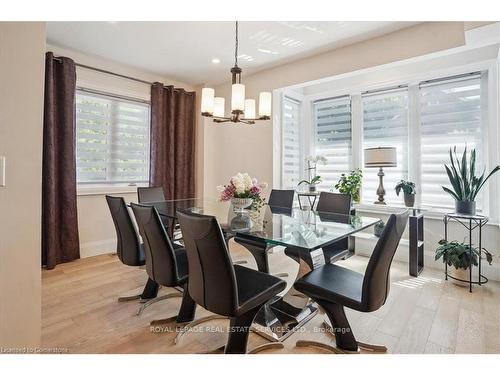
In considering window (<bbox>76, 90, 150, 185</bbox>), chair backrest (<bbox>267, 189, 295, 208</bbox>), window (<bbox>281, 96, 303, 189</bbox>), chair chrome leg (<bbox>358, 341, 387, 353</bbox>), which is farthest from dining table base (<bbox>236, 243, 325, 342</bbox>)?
window (<bbox>76, 90, 150, 185</bbox>)

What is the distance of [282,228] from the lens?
6.75 ft

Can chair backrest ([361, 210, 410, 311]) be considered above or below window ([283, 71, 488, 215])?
below

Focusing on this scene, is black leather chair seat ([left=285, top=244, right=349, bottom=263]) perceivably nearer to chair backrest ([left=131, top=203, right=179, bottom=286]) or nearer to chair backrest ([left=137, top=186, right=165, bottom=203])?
chair backrest ([left=131, top=203, right=179, bottom=286])

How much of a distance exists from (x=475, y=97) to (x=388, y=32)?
1.27 metres

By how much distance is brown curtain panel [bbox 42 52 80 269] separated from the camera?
9.83 ft

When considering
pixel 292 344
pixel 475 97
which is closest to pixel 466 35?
pixel 475 97

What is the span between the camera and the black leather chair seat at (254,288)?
1460 mm

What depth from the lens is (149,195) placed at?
128 inches

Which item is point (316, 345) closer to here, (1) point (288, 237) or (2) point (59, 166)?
(1) point (288, 237)

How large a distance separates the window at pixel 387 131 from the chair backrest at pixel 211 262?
3.05 meters

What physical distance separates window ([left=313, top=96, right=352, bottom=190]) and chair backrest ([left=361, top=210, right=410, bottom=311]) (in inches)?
105
